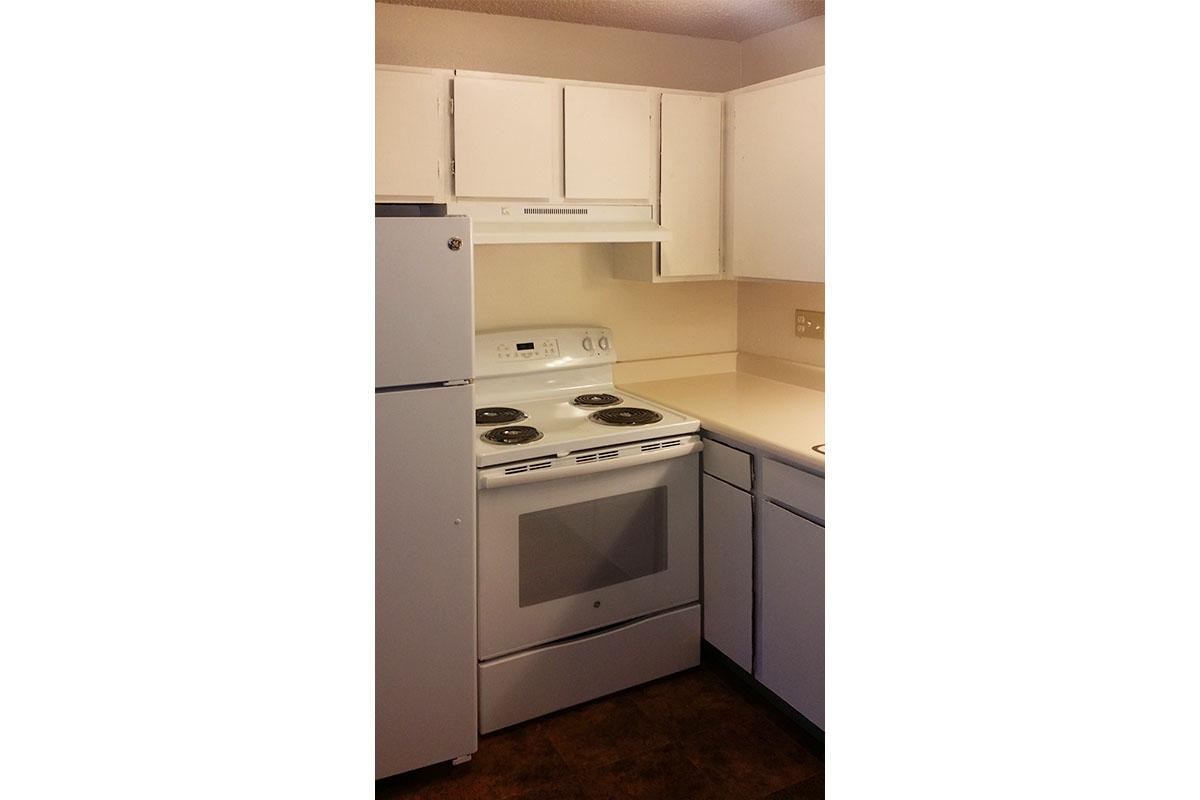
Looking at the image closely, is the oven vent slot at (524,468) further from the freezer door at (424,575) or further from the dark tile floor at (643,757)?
the dark tile floor at (643,757)

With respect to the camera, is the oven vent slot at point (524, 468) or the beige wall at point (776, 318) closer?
the oven vent slot at point (524, 468)

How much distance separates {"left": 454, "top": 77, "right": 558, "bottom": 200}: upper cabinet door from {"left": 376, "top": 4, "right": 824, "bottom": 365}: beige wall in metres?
0.32

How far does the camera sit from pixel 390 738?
7.50 feet

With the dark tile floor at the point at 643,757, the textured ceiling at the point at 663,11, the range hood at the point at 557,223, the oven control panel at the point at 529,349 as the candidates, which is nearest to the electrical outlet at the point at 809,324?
the range hood at the point at 557,223

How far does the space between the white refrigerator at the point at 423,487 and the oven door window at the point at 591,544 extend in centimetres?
26

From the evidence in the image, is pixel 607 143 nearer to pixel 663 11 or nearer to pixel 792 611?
pixel 663 11

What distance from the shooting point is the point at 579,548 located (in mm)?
2633

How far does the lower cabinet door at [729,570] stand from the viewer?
2641mm

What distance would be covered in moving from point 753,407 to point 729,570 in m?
0.57

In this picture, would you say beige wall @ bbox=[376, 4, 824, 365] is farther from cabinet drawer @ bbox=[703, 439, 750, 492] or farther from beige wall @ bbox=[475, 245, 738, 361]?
cabinet drawer @ bbox=[703, 439, 750, 492]
